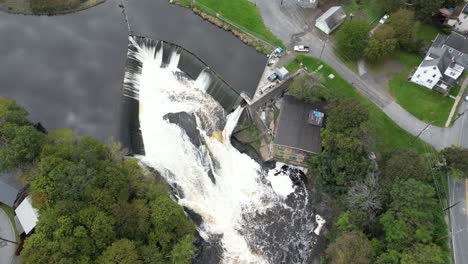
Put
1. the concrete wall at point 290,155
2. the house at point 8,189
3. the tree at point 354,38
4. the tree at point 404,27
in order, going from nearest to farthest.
Answer: the house at point 8,189, the concrete wall at point 290,155, the tree at point 354,38, the tree at point 404,27

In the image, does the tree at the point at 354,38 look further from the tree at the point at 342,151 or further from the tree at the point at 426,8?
the tree at the point at 342,151

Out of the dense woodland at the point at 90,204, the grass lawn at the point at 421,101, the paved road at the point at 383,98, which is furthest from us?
the grass lawn at the point at 421,101

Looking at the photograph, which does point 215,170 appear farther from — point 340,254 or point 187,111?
point 340,254

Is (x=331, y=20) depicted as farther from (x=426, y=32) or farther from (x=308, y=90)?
(x=308, y=90)

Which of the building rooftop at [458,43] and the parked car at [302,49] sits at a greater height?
the building rooftop at [458,43]

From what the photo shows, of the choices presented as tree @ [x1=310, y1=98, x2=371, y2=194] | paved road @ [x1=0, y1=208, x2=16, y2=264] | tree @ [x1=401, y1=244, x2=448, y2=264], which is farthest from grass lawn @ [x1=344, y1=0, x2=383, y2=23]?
paved road @ [x1=0, y1=208, x2=16, y2=264]

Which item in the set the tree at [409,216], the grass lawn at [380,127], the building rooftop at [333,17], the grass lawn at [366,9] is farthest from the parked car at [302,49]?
the tree at [409,216]

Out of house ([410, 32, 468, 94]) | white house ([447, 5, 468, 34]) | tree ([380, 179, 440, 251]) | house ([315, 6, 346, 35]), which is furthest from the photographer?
house ([315, 6, 346, 35])

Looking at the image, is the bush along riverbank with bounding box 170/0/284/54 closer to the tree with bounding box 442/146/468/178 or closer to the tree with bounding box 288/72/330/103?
the tree with bounding box 288/72/330/103
